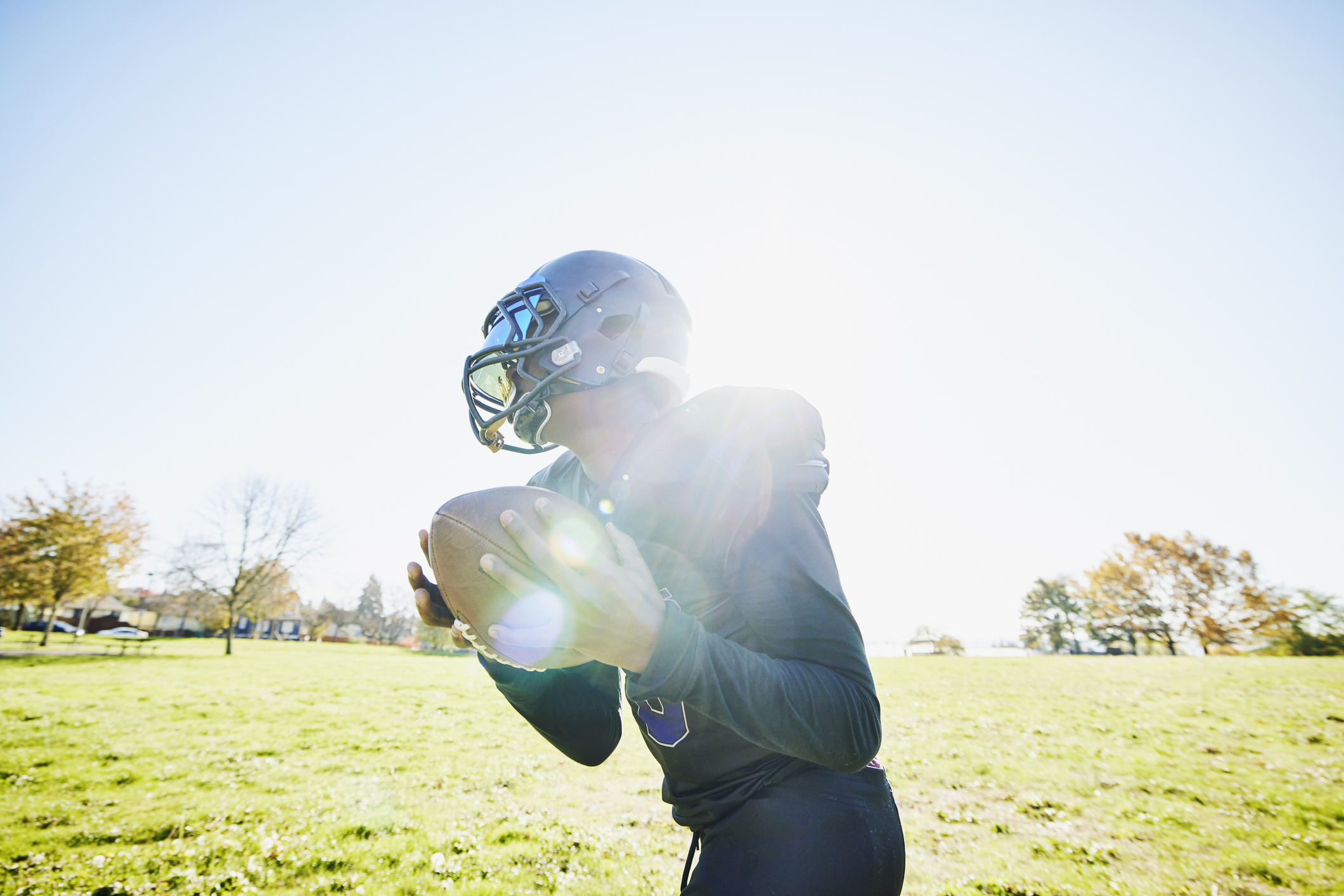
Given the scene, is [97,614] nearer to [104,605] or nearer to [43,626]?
[104,605]

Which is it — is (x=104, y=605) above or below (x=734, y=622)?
below

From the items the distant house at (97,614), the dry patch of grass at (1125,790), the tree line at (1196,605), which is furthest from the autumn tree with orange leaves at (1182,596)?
the distant house at (97,614)

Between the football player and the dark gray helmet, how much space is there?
0.04 ft

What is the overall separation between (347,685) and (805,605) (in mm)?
23402

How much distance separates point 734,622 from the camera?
77.4 inches

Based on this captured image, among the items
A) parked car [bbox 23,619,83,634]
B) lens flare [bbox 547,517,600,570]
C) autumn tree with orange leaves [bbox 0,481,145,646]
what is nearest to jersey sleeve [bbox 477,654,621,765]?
lens flare [bbox 547,517,600,570]

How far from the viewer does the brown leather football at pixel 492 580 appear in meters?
1.56

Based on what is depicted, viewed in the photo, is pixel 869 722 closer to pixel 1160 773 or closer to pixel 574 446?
pixel 574 446

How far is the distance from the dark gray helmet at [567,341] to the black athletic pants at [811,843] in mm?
1819

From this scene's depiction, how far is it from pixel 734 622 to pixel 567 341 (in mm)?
1512

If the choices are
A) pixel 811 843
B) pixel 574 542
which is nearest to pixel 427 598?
pixel 574 542

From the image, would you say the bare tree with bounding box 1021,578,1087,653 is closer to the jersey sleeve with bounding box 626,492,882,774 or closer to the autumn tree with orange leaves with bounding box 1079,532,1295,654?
the autumn tree with orange leaves with bounding box 1079,532,1295,654

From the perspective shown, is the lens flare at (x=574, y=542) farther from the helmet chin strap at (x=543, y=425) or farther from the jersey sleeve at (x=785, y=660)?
the helmet chin strap at (x=543, y=425)

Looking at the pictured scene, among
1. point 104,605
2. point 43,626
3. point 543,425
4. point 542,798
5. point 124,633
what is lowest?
point 124,633
